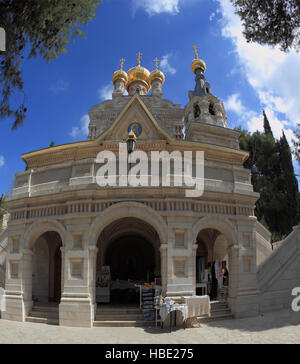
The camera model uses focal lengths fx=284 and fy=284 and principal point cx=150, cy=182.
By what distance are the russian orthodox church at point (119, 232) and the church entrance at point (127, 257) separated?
0.08 metres

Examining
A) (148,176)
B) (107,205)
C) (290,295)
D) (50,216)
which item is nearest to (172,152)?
(148,176)

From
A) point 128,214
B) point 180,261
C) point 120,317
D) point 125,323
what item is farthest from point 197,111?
point 125,323

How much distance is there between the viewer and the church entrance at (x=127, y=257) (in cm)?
1428

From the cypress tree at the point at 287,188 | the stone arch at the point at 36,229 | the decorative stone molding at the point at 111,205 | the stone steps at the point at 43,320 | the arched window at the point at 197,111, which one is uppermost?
the arched window at the point at 197,111

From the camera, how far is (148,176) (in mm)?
11758

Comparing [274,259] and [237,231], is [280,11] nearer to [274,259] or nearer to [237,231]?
[237,231]

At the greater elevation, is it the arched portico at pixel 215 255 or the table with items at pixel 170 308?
the arched portico at pixel 215 255

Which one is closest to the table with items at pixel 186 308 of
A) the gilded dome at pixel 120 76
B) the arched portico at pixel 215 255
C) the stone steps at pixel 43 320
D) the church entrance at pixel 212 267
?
the arched portico at pixel 215 255

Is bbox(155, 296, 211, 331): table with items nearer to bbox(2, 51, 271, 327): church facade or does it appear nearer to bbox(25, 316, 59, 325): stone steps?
bbox(2, 51, 271, 327): church facade

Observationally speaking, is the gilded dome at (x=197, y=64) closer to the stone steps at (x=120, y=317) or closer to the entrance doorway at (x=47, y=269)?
the entrance doorway at (x=47, y=269)

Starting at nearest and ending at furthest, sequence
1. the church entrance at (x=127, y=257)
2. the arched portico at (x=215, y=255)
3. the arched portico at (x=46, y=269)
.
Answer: the arched portico at (x=215, y=255), the church entrance at (x=127, y=257), the arched portico at (x=46, y=269)

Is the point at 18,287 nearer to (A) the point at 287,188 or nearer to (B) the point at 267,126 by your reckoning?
(A) the point at 287,188

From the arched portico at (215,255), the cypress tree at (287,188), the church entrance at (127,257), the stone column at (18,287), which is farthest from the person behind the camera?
the cypress tree at (287,188)

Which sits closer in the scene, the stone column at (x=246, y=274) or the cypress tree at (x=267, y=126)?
the stone column at (x=246, y=274)
